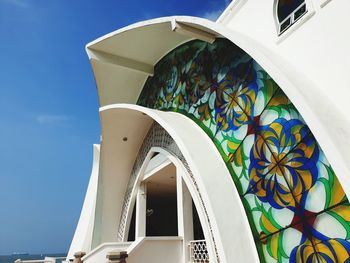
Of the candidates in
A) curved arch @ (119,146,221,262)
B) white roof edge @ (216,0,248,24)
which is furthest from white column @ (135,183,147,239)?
white roof edge @ (216,0,248,24)

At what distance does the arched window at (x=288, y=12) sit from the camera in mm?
4641

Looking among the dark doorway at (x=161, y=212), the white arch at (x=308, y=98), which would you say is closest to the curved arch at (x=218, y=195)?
the white arch at (x=308, y=98)

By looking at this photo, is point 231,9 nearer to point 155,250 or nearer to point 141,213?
point 155,250

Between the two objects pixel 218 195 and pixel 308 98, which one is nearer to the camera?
pixel 308 98

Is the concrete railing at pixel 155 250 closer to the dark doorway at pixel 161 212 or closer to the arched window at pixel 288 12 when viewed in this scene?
the dark doorway at pixel 161 212

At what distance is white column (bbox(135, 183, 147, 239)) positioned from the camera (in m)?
8.74

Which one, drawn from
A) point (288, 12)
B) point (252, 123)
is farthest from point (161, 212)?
point (288, 12)

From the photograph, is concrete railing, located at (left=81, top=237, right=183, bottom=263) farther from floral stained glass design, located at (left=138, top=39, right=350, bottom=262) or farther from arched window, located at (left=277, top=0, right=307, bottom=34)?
arched window, located at (left=277, top=0, right=307, bottom=34)

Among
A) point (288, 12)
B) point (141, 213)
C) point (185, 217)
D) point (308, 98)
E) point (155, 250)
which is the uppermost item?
point (288, 12)

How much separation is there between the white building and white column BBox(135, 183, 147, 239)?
0.07 metres

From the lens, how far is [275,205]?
410cm

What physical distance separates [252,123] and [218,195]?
1.38 meters

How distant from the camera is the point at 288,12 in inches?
194

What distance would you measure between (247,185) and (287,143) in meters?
1.09
